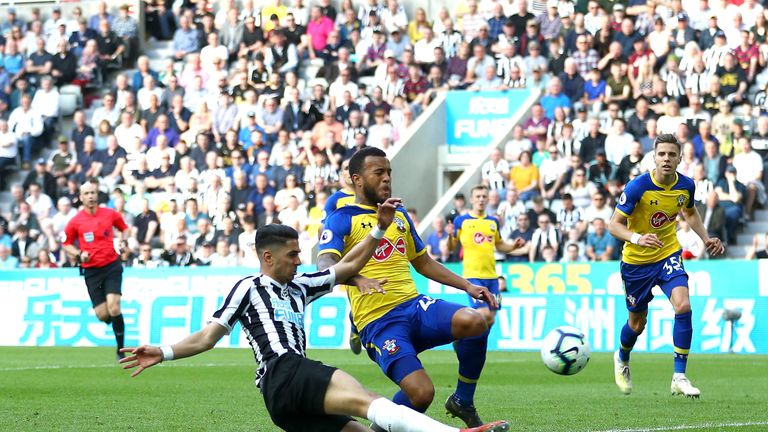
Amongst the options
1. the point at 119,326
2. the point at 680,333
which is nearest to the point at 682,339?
the point at 680,333

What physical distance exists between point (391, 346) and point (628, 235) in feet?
14.0

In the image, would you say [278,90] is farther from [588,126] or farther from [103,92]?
[588,126]

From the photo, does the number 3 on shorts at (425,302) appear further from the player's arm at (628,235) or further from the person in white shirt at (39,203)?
the person in white shirt at (39,203)

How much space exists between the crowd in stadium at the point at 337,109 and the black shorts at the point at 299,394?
592 inches

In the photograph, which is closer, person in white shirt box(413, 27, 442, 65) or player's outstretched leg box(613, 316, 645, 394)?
player's outstretched leg box(613, 316, 645, 394)

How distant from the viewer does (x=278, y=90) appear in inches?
1139

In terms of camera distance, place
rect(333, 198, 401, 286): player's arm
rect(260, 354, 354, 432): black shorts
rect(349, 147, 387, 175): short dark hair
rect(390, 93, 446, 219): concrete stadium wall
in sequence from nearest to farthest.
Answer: rect(260, 354, 354, 432): black shorts < rect(333, 198, 401, 286): player's arm < rect(349, 147, 387, 175): short dark hair < rect(390, 93, 446, 219): concrete stadium wall

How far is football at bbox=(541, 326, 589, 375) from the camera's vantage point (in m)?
11.1

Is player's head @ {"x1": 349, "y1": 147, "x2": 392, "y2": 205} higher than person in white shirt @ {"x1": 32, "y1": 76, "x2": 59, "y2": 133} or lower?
higher

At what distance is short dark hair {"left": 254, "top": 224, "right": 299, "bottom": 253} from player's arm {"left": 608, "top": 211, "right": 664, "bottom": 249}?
16.1ft

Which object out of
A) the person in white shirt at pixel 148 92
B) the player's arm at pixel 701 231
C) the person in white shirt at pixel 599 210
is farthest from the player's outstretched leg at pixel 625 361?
the person in white shirt at pixel 148 92

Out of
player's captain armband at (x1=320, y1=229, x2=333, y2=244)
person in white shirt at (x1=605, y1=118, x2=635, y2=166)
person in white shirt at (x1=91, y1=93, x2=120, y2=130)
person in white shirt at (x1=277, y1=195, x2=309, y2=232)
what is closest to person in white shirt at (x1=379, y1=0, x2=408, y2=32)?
person in white shirt at (x1=277, y1=195, x2=309, y2=232)

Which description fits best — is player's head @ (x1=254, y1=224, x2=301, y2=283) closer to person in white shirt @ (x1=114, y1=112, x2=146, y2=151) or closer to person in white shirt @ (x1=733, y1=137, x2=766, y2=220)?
person in white shirt @ (x1=733, y1=137, x2=766, y2=220)

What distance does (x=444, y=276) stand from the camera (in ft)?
29.6
